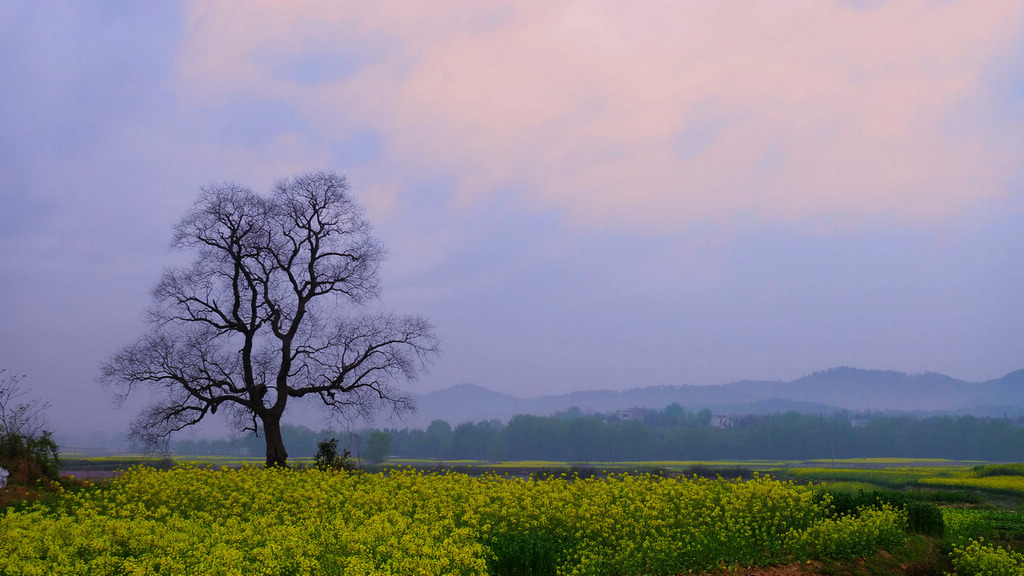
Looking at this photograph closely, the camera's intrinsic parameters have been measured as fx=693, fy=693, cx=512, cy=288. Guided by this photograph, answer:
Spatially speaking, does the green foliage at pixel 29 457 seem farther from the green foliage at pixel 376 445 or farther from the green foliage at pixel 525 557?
the green foliage at pixel 376 445

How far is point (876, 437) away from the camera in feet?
339

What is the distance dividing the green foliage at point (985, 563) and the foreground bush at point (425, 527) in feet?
3.67

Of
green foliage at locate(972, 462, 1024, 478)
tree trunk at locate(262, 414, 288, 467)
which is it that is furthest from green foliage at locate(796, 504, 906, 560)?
green foliage at locate(972, 462, 1024, 478)

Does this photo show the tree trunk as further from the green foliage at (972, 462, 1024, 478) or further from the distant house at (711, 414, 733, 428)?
the distant house at (711, 414, 733, 428)

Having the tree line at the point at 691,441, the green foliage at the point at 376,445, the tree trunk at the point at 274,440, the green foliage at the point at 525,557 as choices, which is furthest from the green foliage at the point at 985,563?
the tree line at the point at 691,441

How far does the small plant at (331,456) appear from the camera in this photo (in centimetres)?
2391

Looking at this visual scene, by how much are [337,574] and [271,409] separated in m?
19.3

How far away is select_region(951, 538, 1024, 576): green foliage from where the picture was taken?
12406mm

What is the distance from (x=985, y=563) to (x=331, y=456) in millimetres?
19052

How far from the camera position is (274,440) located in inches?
1016

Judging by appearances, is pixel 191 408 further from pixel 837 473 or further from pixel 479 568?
pixel 837 473

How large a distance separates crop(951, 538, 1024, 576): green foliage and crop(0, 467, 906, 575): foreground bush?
1.12 m

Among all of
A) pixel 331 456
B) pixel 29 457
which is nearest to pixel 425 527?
pixel 331 456

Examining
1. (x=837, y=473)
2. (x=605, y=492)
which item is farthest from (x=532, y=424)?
(x=605, y=492)
